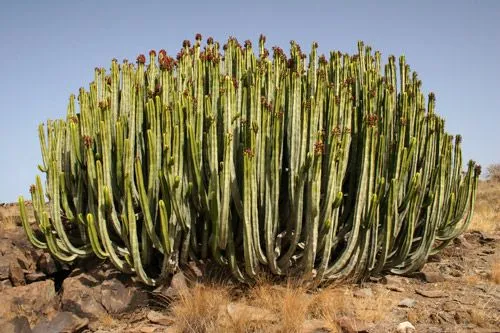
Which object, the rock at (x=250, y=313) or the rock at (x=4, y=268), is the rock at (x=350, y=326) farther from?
the rock at (x=4, y=268)

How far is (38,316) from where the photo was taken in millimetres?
5918

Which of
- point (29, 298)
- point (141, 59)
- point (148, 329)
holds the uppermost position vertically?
point (141, 59)

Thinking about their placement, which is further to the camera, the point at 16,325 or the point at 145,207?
the point at 145,207

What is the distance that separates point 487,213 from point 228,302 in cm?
876

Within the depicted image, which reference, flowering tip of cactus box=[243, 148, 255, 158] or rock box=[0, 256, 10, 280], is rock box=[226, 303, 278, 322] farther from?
rock box=[0, 256, 10, 280]

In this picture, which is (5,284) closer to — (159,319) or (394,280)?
(159,319)

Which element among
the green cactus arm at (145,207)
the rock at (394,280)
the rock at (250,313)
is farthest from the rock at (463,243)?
the green cactus arm at (145,207)

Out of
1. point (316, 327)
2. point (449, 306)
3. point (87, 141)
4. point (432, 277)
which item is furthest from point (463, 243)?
point (87, 141)

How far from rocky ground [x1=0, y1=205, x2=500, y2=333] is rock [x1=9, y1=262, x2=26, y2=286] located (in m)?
0.01

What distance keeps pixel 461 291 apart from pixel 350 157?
90.1 inches

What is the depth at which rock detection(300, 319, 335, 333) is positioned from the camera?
4.94 meters

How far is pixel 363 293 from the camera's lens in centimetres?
595

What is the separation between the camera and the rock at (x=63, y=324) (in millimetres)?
5391

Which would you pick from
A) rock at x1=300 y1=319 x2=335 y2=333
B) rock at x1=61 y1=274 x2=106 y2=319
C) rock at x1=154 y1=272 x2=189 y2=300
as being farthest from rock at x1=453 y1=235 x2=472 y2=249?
rock at x1=61 y1=274 x2=106 y2=319
